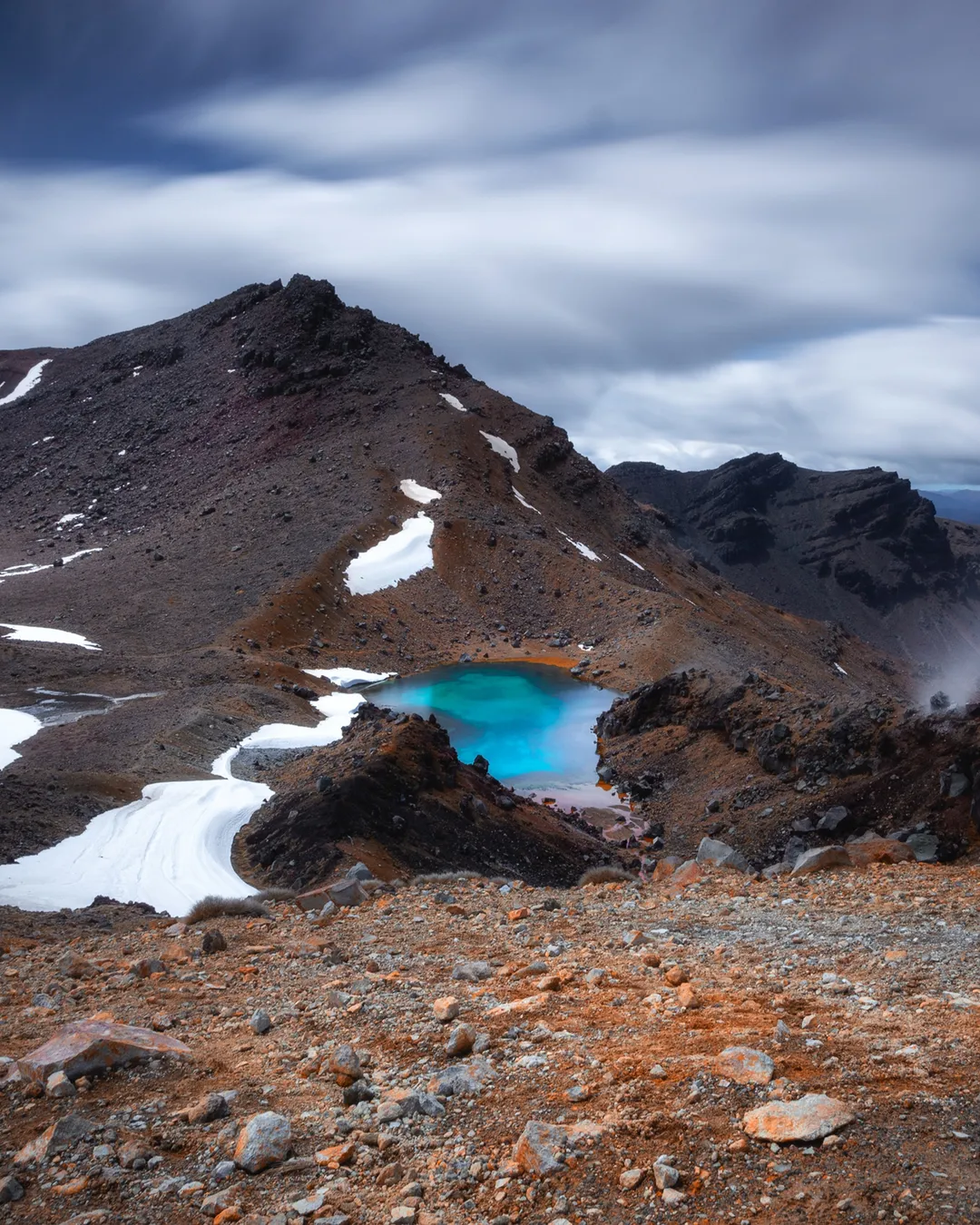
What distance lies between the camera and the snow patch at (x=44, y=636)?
50375 millimetres

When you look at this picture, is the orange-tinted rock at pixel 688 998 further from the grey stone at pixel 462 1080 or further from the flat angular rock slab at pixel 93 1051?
the flat angular rock slab at pixel 93 1051

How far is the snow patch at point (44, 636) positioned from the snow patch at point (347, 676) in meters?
11.9

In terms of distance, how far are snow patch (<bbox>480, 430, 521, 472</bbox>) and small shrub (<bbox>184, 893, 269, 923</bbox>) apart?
7370 centimetres

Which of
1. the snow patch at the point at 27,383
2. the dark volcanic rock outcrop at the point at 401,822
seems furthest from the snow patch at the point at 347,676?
the snow patch at the point at 27,383

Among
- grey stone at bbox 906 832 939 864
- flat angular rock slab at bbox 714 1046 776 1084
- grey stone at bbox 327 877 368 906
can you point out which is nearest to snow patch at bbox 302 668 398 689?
grey stone at bbox 906 832 939 864

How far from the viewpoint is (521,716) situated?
48719 mm

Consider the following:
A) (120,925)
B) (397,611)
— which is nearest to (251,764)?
(120,925)

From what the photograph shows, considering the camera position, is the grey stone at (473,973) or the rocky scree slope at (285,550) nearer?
the grey stone at (473,973)

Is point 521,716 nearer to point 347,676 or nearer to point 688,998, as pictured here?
point 347,676

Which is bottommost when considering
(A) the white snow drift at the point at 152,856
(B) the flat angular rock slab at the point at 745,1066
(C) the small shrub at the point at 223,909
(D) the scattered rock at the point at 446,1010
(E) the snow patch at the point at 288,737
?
(B) the flat angular rock slab at the point at 745,1066

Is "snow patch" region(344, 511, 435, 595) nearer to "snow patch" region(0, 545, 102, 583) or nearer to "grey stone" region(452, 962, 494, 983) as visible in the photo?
"snow patch" region(0, 545, 102, 583)

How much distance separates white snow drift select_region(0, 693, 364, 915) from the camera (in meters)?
19.5

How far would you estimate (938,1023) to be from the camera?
6.68 m

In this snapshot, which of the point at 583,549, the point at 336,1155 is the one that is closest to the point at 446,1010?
the point at 336,1155
